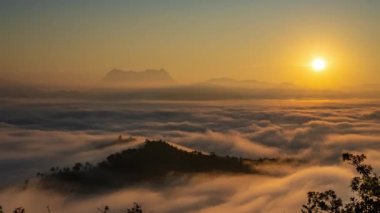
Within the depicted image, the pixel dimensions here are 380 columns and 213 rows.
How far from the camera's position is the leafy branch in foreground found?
1186 inches

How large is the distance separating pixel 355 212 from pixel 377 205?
155cm

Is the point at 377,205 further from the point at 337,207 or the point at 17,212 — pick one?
the point at 17,212

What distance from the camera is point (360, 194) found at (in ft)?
102

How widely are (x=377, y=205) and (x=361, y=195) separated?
1315 millimetres

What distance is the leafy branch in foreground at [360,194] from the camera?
3012 cm

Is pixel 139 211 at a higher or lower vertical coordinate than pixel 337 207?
lower

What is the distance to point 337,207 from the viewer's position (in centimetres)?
3334

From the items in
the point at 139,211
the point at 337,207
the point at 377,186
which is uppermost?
the point at 377,186

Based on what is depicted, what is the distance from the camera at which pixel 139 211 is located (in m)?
52.0

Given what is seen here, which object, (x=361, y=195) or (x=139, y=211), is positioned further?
(x=139, y=211)

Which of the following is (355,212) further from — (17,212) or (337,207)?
(17,212)

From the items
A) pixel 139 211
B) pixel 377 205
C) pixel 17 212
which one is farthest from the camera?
pixel 139 211

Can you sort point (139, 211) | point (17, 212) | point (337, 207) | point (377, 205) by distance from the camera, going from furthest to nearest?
point (139, 211) → point (17, 212) → point (337, 207) → point (377, 205)

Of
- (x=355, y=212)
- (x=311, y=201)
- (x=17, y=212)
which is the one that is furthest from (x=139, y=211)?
(x=355, y=212)
